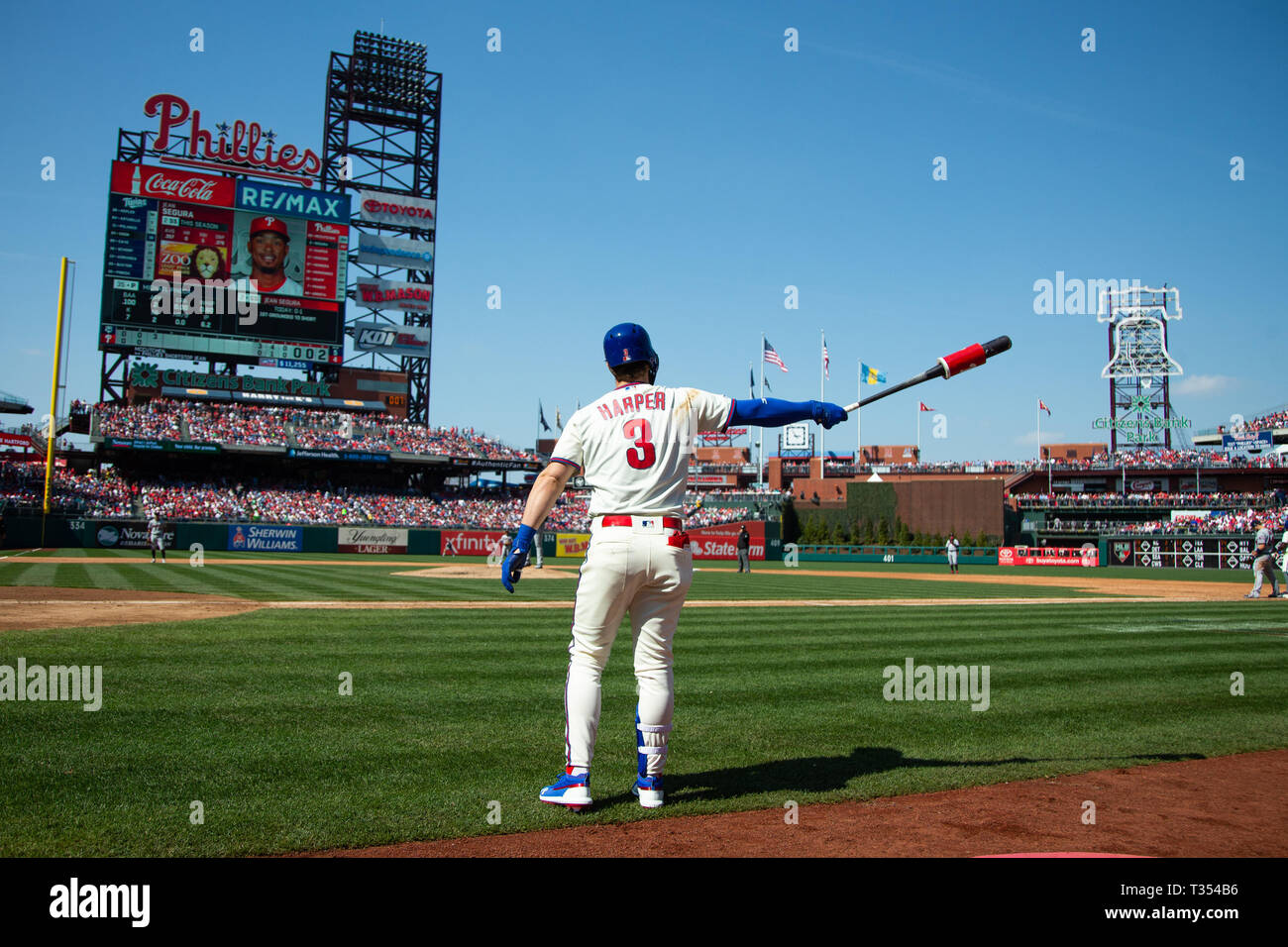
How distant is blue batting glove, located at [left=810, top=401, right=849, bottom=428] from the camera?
15.5ft

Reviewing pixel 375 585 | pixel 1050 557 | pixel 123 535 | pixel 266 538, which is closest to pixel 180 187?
pixel 123 535

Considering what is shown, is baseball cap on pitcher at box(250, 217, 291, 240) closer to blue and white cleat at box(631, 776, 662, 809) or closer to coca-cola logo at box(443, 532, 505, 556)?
coca-cola logo at box(443, 532, 505, 556)

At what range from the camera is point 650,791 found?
3.95 metres

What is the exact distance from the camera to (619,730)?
18.4ft

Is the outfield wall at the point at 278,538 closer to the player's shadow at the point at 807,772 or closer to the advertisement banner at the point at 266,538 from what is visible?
the advertisement banner at the point at 266,538

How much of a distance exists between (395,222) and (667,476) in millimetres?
52772

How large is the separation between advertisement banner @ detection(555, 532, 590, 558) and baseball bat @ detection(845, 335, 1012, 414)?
40131 millimetres

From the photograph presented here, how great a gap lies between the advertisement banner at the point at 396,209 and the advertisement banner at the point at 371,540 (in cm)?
2103

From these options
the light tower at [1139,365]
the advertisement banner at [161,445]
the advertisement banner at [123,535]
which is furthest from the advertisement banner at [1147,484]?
the advertisement banner at [123,535]

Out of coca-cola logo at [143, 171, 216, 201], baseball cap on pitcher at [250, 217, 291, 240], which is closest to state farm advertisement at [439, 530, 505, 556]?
baseball cap on pitcher at [250, 217, 291, 240]

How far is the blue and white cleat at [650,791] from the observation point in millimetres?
3938

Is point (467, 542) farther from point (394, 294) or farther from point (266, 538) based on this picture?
point (394, 294)
